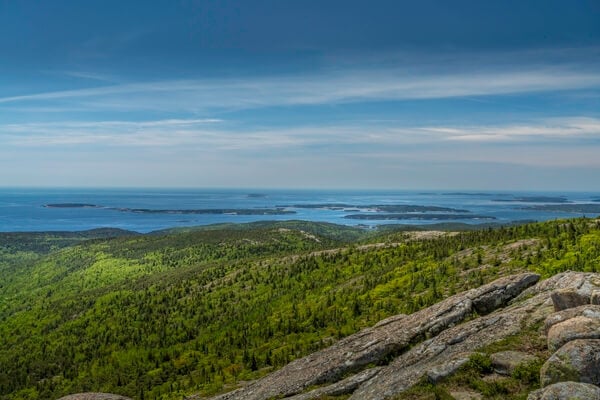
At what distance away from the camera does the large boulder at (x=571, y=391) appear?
10.9 metres

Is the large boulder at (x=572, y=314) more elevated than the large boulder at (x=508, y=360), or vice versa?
the large boulder at (x=572, y=314)

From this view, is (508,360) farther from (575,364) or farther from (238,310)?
(238,310)

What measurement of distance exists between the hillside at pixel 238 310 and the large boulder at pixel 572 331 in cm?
198

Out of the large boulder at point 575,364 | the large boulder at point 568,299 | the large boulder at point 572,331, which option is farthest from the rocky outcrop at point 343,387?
the large boulder at point 568,299

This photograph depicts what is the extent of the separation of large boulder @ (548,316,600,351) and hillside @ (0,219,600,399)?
6.49 ft

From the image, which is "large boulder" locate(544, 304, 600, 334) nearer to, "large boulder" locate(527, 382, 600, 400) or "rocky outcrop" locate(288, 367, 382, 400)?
"large boulder" locate(527, 382, 600, 400)

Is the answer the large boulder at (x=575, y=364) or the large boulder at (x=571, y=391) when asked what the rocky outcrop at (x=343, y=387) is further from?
the large boulder at (x=571, y=391)

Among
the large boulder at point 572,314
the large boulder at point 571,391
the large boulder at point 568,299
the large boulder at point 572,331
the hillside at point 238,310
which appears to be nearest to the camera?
the large boulder at point 571,391

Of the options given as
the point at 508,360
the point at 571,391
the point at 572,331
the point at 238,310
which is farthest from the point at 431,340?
the point at 238,310

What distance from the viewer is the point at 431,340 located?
61.4ft

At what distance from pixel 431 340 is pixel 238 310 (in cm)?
4858

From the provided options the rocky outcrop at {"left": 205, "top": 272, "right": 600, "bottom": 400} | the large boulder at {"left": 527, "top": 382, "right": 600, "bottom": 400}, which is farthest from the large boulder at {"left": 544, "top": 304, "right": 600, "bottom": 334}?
the large boulder at {"left": 527, "top": 382, "right": 600, "bottom": 400}

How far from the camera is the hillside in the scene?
38312mm

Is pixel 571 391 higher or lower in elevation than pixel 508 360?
higher
